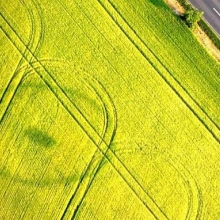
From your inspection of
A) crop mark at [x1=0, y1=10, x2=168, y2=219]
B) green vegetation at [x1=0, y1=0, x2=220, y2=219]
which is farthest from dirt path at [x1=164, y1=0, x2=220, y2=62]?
crop mark at [x1=0, y1=10, x2=168, y2=219]

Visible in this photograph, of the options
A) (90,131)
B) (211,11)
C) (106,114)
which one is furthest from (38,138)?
(211,11)

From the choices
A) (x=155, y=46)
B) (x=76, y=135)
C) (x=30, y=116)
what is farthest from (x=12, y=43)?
(x=155, y=46)

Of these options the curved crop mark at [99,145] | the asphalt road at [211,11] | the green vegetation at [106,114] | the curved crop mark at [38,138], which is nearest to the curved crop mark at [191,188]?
the green vegetation at [106,114]

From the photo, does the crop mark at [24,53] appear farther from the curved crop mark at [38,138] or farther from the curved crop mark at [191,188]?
the curved crop mark at [191,188]

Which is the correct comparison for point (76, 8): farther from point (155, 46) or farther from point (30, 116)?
point (30, 116)

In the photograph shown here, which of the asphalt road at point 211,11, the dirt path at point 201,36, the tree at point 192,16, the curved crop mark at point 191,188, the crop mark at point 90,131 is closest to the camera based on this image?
the crop mark at point 90,131

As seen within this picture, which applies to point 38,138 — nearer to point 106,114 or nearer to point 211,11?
point 106,114
